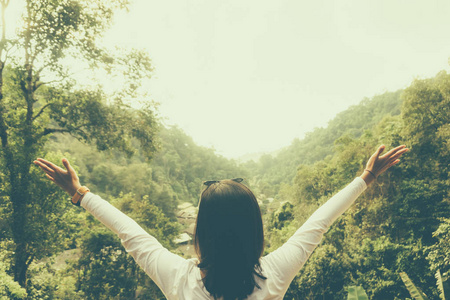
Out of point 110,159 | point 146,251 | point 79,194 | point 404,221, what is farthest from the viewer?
point 404,221

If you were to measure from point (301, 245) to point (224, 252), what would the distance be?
0.30 metres

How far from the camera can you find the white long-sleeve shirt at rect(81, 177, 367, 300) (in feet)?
2.94

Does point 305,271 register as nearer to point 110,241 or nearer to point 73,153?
point 110,241

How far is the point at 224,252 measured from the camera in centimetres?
94

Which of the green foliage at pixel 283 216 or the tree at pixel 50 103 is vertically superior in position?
the tree at pixel 50 103

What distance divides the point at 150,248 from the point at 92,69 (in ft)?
24.3

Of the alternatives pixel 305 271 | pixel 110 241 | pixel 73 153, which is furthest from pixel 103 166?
pixel 305 271

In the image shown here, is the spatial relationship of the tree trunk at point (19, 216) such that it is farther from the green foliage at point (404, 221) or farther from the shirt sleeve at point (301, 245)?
the green foliage at point (404, 221)

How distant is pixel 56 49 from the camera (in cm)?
638

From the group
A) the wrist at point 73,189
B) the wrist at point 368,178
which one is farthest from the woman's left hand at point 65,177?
the wrist at point 368,178

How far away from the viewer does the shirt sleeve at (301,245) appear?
0.95m

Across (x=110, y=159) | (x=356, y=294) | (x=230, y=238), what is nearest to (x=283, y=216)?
(x=110, y=159)

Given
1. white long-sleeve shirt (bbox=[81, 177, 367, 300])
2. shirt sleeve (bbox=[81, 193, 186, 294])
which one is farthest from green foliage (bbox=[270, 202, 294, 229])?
shirt sleeve (bbox=[81, 193, 186, 294])

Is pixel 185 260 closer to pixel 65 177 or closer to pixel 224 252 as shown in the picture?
pixel 224 252
